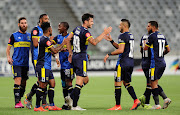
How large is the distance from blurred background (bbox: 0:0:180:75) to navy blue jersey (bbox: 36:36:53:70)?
56.6ft

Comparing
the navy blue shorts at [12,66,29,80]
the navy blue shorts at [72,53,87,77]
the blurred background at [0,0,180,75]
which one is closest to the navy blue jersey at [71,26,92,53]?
the navy blue shorts at [72,53,87,77]

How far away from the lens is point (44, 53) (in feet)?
24.1

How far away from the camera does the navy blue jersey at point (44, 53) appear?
726 cm

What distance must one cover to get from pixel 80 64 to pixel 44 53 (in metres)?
0.77

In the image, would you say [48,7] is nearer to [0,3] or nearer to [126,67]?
[0,3]

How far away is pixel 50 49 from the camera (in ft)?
23.8

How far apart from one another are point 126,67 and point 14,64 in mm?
2639

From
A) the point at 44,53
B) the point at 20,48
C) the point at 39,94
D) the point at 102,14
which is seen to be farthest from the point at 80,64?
the point at 102,14

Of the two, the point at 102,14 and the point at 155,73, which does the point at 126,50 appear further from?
the point at 102,14

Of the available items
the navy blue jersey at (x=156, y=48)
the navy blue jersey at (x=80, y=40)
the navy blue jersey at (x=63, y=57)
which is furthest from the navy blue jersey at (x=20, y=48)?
the navy blue jersey at (x=156, y=48)

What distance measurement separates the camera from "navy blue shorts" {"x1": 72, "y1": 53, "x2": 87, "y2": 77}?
730cm

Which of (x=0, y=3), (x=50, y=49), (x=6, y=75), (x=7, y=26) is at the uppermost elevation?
(x=0, y=3)

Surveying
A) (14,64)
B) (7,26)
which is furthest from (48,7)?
(14,64)

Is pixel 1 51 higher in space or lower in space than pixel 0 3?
lower
